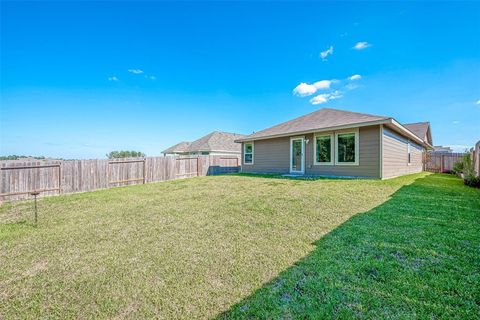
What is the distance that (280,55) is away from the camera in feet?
41.0

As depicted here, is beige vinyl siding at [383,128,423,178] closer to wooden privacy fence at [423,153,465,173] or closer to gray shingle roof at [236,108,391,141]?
gray shingle roof at [236,108,391,141]

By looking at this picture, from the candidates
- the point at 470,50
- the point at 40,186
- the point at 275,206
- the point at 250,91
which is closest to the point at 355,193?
the point at 275,206

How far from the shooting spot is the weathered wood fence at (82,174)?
277 inches

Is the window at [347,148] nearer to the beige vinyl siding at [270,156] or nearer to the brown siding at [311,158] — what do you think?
the brown siding at [311,158]

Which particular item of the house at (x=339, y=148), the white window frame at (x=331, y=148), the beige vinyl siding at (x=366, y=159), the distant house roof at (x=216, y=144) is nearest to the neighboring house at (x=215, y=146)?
the distant house roof at (x=216, y=144)

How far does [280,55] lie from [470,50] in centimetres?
843

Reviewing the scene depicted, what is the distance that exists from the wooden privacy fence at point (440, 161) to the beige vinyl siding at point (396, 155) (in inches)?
163

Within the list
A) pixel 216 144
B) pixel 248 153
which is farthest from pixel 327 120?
pixel 216 144

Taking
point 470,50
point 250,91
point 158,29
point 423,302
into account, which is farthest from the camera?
point 250,91

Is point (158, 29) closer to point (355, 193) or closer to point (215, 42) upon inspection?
point (215, 42)

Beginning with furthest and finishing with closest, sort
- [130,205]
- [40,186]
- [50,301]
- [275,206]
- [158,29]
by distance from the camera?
[158,29] < [40,186] < [130,205] < [275,206] < [50,301]

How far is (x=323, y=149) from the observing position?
10.1m

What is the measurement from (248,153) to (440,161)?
48.3 feet

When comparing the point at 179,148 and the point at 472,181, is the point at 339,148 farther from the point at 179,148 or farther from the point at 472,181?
the point at 179,148
